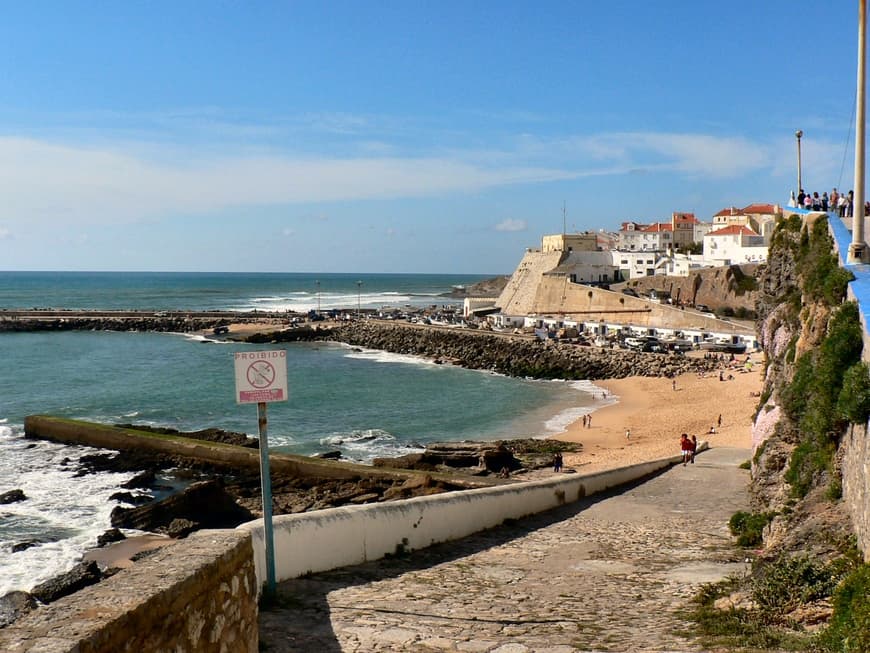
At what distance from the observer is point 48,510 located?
66.3 feet

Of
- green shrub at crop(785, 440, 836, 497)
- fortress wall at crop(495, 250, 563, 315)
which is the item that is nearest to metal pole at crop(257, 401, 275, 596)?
green shrub at crop(785, 440, 836, 497)

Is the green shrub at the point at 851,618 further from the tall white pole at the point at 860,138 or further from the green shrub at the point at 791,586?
the tall white pole at the point at 860,138

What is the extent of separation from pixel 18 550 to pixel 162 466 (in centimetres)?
763

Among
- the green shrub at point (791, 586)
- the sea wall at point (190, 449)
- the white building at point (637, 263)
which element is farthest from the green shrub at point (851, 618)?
the white building at point (637, 263)

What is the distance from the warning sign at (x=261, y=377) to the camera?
22.1ft

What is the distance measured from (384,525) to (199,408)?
3055 cm

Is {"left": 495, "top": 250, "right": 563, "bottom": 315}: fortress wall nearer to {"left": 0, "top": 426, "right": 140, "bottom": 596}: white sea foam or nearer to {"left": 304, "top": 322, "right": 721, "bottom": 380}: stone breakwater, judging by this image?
{"left": 304, "top": 322, "right": 721, "bottom": 380}: stone breakwater

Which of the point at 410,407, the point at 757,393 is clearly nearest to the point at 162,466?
the point at 410,407

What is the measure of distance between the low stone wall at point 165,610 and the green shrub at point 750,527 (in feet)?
24.0

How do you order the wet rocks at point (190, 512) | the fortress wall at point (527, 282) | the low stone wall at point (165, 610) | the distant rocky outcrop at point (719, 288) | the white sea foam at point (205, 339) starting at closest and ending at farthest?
the low stone wall at point (165, 610)
the wet rocks at point (190, 512)
the distant rocky outcrop at point (719, 288)
the white sea foam at point (205, 339)
the fortress wall at point (527, 282)

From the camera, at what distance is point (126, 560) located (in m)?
16.2

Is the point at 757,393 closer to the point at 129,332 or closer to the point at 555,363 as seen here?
the point at 555,363

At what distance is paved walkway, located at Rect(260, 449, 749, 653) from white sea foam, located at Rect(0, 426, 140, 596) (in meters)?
10.4

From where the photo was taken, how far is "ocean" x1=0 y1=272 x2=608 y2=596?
777 inches
